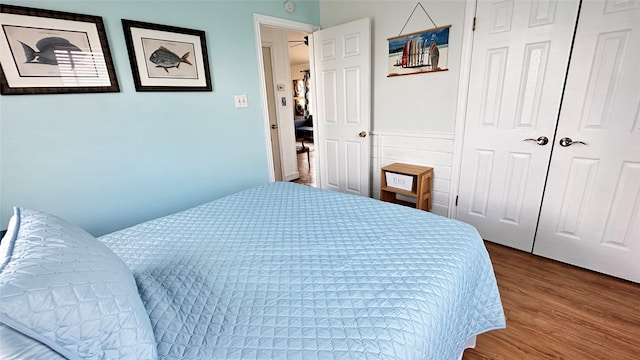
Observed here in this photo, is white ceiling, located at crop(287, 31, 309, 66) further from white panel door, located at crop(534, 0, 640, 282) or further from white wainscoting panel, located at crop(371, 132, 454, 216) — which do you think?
white panel door, located at crop(534, 0, 640, 282)

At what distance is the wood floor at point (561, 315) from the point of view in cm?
144

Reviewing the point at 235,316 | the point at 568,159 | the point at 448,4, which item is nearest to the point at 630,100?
the point at 568,159

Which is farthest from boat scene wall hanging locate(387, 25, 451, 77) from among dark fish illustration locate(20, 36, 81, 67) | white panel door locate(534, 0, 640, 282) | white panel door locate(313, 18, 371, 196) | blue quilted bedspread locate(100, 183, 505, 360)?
dark fish illustration locate(20, 36, 81, 67)

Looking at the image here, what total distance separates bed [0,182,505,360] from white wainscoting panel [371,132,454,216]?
51.0 inches

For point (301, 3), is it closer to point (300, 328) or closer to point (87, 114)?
point (87, 114)

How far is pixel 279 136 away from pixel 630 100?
364 cm

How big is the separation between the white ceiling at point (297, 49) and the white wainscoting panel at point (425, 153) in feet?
9.13

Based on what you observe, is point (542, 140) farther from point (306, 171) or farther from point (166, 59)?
point (306, 171)

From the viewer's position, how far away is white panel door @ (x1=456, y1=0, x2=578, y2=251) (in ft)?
6.34

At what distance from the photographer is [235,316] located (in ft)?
2.97

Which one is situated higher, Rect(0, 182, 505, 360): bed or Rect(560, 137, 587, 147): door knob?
Rect(560, 137, 587, 147): door knob

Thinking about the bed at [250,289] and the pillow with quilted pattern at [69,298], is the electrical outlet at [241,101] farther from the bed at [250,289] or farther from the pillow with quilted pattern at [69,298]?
the pillow with quilted pattern at [69,298]

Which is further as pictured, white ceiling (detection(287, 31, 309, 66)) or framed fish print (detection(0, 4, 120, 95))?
white ceiling (detection(287, 31, 309, 66))

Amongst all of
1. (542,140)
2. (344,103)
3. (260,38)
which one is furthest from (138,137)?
(542,140)
